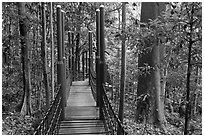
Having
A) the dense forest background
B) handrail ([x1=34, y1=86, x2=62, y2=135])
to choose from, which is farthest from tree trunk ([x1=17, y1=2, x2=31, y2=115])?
handrail ([x1=34, y1=86, x2=62, y2=135])

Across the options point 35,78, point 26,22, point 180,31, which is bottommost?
point 35,78

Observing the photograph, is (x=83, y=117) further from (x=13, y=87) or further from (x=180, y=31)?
(x=13, y=87)

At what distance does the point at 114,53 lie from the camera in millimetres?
12984

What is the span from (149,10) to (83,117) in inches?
101

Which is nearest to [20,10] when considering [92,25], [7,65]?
[7,65]

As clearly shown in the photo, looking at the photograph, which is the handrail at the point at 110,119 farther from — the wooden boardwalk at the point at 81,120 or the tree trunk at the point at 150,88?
the tree trunk at the point at 150,88

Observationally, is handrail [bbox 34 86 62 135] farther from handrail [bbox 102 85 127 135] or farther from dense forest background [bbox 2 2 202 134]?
dense forest background [bbox 2 2 202 134]

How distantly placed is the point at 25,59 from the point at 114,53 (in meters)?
6.73

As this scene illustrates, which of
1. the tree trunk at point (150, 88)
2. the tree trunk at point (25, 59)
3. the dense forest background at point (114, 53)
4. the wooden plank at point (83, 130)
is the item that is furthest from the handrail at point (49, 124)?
the tree trunk at point (25, 59)

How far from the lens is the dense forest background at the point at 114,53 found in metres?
2.41

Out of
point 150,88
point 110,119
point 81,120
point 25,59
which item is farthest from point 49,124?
point 25,59

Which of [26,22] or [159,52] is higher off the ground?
[26,22]

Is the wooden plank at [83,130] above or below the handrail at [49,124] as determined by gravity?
below

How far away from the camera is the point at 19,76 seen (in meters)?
8.48
